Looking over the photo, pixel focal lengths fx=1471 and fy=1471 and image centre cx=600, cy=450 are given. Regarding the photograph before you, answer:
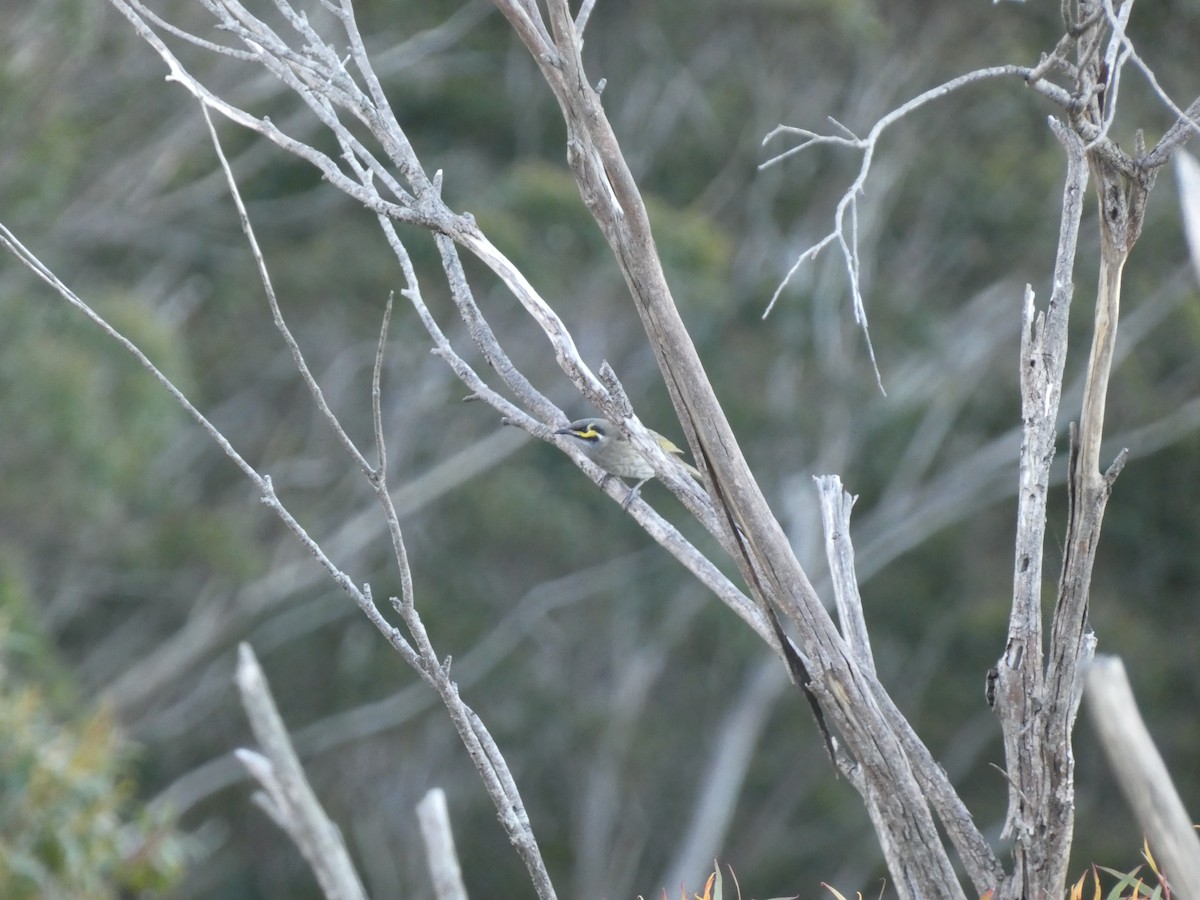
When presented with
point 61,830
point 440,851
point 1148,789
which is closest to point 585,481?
point 61,830

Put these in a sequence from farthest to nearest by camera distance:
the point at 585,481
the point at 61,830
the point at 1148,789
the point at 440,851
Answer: the point at 585,481, the point at 61,830, the point at 440,851, the point at 1148,789

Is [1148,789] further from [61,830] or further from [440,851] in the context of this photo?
[61,830]

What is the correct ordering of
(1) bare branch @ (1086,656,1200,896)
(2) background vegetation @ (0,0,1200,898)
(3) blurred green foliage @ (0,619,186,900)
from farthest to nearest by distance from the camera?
1. (2) background vegetation @ (0,0,1200,898)
2. (3) blurred green foliage @ (0,619,186,900)
3. (1) bare branch @ (1086,656,1200,896)

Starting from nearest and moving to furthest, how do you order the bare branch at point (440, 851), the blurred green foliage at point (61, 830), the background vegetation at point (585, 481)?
1. the bare branch at point (440, 851)
2. the blurred green foliage at point (61, 830)
3. the background vegetation at point (585, 481)

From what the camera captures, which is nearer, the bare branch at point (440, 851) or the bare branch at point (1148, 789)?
the bare branch at point (1148, 789)

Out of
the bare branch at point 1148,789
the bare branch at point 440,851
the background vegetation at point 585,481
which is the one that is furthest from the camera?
the background vegetation at point 585,481

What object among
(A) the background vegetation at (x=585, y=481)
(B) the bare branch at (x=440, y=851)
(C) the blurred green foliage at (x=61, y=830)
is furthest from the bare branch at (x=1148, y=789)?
(A) the background vegetation at (x=585, y=481)

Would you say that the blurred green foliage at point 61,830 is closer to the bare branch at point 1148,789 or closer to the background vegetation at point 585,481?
the bare branch at point 1148,789

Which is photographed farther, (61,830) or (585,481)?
(585,481)

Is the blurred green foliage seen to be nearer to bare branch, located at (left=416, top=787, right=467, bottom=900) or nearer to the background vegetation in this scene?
bare branch, located at (left=416, top=787, right=467, bottom=900)

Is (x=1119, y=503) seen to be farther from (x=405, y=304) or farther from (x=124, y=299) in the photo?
(x=124, y=299)

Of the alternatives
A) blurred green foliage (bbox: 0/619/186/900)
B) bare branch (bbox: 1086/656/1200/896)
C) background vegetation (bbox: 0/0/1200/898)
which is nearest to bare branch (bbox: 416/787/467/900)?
bare branch (bbox: 1086/656/1200/896)

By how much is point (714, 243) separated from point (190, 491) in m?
6.55

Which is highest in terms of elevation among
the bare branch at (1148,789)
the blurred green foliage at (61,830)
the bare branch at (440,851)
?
the bare branch at (1148,789)
